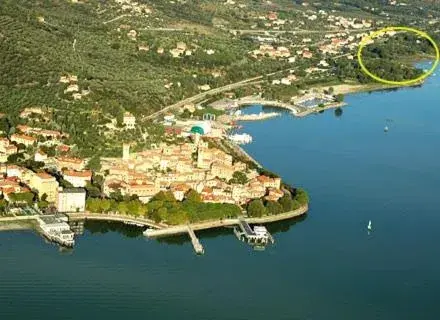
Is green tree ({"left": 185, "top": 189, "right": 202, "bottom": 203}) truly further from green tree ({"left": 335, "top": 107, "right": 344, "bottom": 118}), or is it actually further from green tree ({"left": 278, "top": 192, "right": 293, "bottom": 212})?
green tree ({"left": 335, "top": 107, "right": 344, "bottom": 118})

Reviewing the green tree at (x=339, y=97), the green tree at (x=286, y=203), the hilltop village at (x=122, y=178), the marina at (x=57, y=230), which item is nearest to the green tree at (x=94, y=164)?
the hilltop village at (x=122, y=178)

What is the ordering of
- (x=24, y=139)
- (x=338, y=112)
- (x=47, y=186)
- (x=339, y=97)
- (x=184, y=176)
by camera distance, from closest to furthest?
(x=47, y=186), (x=184, y=176), (x=24, y=139), (x=338, y=112), (x=339, y=97)

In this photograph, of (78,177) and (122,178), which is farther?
(122,178)

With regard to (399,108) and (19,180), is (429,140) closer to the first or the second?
(399,108)

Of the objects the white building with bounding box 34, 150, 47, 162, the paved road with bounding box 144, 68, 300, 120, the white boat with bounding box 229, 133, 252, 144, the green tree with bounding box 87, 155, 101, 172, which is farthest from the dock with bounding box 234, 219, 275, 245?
the paved road with bounding box 144, 68, 300, 120

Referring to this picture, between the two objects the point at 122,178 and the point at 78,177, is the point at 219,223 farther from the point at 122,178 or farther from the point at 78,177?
the point at 78,177

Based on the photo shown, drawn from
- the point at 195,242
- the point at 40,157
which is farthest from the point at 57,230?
the point at 40,157
